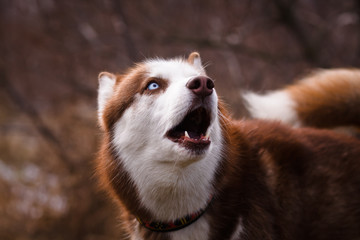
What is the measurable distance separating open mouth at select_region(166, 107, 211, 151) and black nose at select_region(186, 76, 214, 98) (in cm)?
10

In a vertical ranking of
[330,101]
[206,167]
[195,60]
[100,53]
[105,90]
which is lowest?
[206,167]

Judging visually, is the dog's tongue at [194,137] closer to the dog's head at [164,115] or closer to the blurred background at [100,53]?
the dog's head at [164,115]

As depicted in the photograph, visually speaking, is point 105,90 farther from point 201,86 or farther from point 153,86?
point 201,86

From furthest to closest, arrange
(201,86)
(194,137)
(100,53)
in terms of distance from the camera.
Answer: (100,53) → (194,137) → (201,86)

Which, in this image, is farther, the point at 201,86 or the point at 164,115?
the point at 164,115

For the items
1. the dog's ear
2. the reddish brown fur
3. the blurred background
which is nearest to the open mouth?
the dog's ear

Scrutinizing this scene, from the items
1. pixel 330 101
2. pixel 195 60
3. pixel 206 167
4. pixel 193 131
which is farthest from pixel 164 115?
pixel 330 101

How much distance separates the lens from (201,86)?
6.46 ft

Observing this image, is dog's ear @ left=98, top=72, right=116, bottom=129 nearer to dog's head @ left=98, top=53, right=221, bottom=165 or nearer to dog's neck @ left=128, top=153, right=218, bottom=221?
dog's head @ left=98, top=53, right=221, bottom=165

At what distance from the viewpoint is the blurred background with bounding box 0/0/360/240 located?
6125 mm

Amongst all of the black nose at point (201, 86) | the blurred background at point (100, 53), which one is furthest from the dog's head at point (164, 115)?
the blurred background at point (100, 53)

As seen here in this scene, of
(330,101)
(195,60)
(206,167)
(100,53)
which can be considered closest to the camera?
(206,167)

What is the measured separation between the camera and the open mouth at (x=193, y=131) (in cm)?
197

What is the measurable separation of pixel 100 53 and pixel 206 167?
16.3 ft
